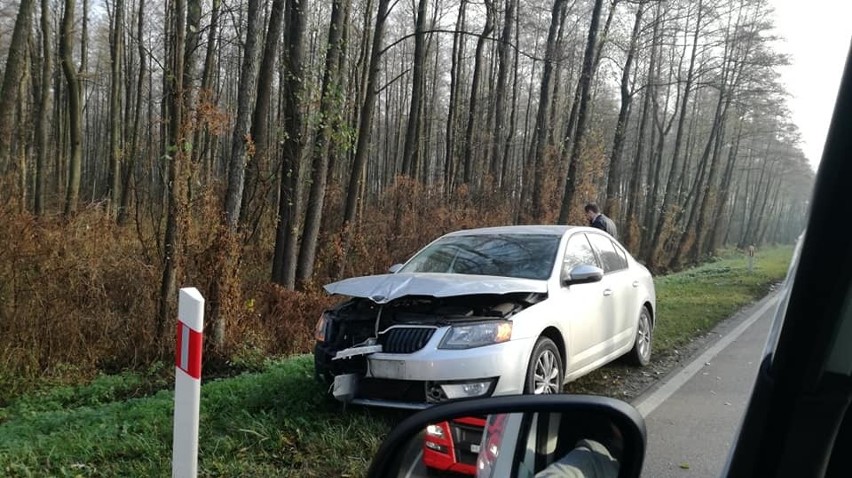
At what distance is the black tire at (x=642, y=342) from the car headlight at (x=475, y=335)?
305cm

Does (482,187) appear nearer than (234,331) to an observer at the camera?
No

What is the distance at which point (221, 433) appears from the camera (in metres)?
4.61

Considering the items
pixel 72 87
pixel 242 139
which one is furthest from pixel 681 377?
pixel 72 87

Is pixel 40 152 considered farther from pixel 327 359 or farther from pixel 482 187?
pixel 327 359

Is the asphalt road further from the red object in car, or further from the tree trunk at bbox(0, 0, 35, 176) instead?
the tree trunk at bbox(0, 0, 35, 176)

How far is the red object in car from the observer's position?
210cm

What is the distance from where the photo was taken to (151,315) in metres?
8.60

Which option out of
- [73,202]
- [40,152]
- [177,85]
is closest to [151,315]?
[177,85]

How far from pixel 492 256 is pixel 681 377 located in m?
2.74

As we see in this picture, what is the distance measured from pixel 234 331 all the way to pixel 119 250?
2.73 meters

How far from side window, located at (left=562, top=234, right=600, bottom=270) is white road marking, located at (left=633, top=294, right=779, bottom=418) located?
1.47 meters

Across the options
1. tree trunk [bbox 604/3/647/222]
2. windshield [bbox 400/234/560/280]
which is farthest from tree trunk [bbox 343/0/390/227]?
tree trunk [bbox 604/3/647/222]

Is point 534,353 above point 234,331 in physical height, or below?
above

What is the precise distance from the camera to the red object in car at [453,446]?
2.10 metres
